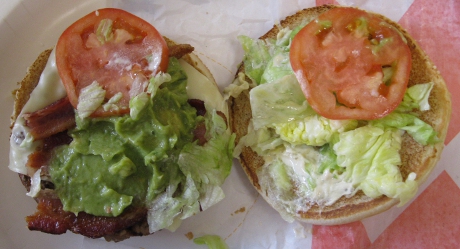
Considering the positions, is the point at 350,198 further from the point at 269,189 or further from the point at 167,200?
the point at 167,200

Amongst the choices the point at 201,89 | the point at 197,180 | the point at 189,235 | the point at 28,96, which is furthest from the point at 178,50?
the point at 189,235

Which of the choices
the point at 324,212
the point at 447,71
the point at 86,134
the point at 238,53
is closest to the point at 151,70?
the point at 86,134

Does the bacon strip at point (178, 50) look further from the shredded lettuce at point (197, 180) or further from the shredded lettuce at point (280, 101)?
the shredded lettuce at point (280, 101)

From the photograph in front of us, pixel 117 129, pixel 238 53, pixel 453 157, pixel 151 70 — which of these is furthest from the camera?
pixel 238 53

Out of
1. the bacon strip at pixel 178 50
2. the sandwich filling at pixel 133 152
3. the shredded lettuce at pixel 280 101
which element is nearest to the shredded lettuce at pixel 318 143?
the shredded lettuce at pixel 280 101

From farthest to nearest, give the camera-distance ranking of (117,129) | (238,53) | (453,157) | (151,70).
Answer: (238,53) < (453,157) < (151,70) < (117,129)

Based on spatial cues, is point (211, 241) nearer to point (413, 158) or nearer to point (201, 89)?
point (201, 89)
